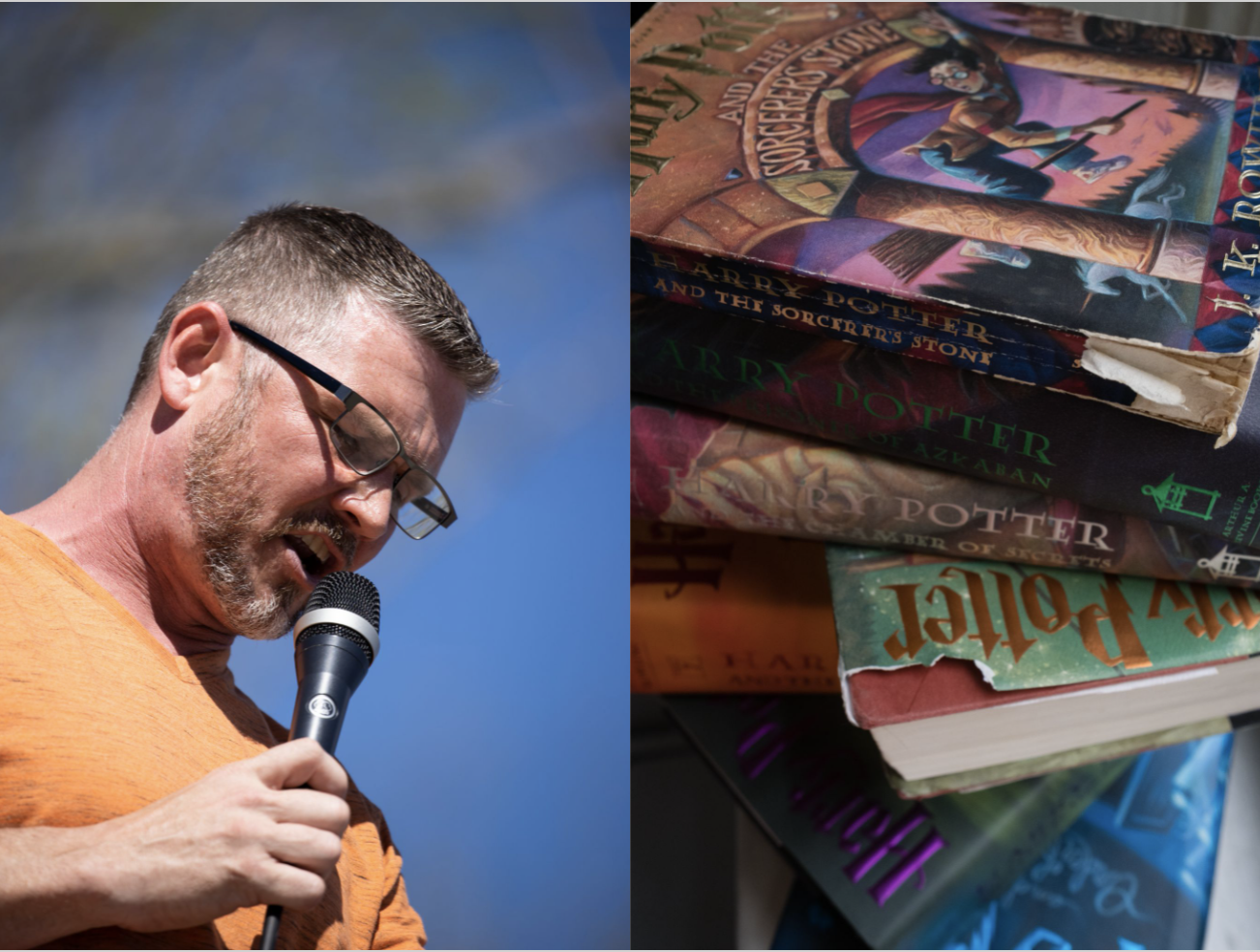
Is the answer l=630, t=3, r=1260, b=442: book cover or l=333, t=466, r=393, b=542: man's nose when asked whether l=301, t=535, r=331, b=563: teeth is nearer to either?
l=333, t=466, r=393, b=542: man's nose

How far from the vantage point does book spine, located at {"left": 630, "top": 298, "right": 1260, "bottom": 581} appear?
0.51 m

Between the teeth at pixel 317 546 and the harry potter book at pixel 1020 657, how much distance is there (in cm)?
32

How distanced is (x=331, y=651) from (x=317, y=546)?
0.13 meters

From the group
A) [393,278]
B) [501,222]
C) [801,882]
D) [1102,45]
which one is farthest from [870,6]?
[801,882]

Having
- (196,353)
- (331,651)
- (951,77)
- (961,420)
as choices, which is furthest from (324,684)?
(951,77)

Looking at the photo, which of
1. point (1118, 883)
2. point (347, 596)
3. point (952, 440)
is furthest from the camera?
point (1118, 883)

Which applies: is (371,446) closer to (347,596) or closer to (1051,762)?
(347,596)

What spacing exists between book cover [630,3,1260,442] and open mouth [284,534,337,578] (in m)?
0.25

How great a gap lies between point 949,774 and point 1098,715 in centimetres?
10

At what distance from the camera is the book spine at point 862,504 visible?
0.58 m

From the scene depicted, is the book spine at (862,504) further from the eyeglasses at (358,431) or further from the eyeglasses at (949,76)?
the eyeglasses at (949,76)

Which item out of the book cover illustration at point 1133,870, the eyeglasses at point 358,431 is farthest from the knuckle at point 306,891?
the book cover illustration at point 1133,870

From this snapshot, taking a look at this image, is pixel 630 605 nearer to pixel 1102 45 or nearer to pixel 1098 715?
pixel 1098 715

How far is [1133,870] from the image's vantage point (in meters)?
0.70
